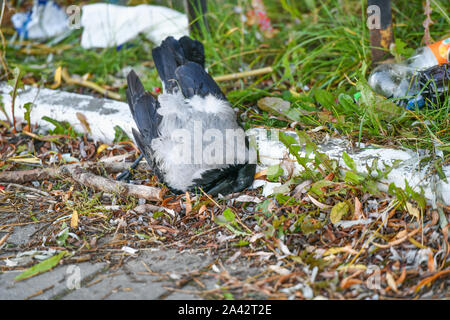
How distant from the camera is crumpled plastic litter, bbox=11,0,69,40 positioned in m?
5.41

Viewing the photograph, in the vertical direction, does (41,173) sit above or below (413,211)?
above

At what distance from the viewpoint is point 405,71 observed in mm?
3486

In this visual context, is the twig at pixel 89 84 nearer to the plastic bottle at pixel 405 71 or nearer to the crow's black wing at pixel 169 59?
the crow's black wing at pixel 169 59

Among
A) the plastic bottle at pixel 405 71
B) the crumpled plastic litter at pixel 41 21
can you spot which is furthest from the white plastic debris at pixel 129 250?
the crumpled plastic litter at pixel 41 21

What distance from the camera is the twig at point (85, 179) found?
3049mm

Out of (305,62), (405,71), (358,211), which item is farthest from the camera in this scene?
(305,62)

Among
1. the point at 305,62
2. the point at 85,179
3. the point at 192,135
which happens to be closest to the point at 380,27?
the point at 305,62

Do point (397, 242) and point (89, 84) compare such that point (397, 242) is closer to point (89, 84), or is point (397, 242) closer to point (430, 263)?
point (430, 263)

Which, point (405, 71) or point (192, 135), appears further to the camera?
point (405, 71)

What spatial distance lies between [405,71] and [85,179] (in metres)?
2.47

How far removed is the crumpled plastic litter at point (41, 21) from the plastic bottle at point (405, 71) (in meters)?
3.76

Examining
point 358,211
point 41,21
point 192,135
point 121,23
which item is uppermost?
point 41,21

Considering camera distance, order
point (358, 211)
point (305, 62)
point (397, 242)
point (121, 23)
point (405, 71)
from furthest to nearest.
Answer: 1. point (121, 23)
2. point (305, 62)
3. point (405, 71)
4. point (358, 211)
5. point (397, 242)

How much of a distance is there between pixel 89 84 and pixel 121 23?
98 centimetres
